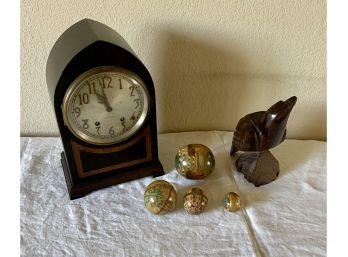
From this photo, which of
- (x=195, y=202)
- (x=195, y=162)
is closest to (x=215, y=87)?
(x=195, y=162)

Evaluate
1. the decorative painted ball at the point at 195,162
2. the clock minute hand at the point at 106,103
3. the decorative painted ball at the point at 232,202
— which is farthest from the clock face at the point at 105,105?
the decorative painted ball at the point at 232,202

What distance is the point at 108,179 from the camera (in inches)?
31.9

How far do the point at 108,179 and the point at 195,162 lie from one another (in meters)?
0.21

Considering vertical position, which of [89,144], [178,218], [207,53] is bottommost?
[178,218]

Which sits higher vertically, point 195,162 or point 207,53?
point 207,53

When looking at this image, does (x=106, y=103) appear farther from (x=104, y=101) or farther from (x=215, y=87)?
(x=215, y=87)

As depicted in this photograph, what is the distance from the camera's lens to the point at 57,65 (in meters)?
0.69

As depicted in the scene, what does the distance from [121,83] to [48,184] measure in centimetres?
32

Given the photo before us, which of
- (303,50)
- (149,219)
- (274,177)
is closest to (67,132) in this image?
(149,219)

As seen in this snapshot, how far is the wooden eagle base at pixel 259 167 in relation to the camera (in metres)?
0.81

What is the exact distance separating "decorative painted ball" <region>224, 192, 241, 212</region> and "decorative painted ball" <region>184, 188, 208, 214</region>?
1.8 inches

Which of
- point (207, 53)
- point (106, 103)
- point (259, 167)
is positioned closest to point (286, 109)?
point (259, 167)

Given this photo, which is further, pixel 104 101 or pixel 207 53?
pixel 207 53

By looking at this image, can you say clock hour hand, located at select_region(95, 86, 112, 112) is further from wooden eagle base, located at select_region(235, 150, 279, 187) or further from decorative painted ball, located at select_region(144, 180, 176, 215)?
wooden eagle base, located at select_region(235, 150, 279, 187)
